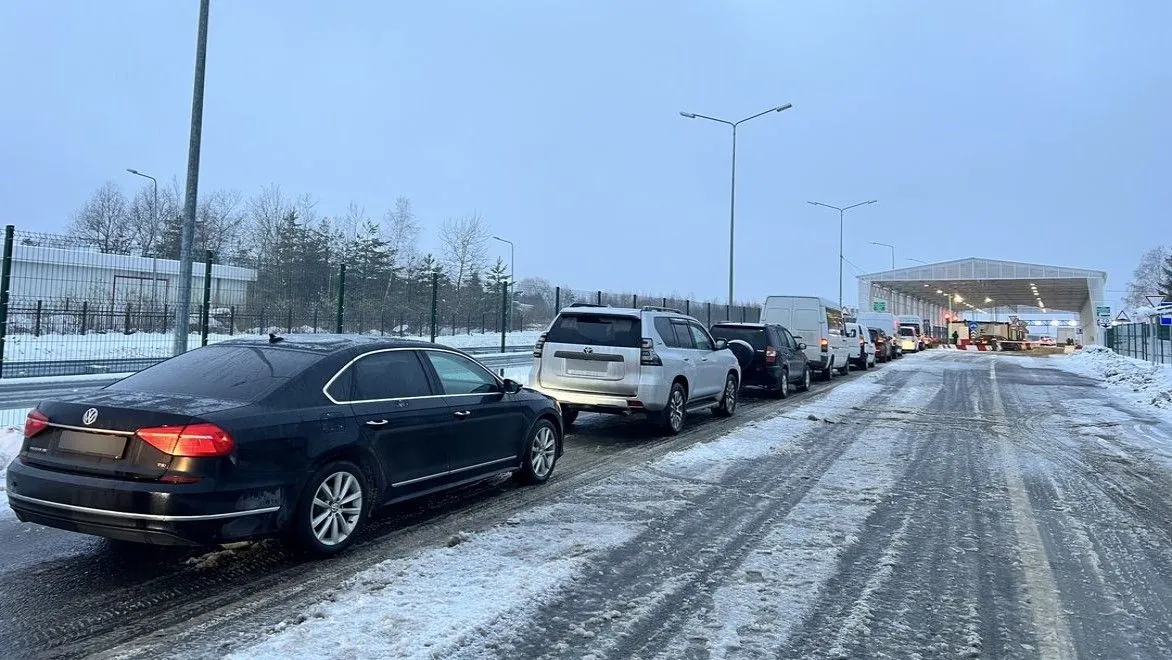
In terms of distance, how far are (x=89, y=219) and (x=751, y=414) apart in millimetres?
56696

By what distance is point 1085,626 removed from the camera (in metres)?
4.15

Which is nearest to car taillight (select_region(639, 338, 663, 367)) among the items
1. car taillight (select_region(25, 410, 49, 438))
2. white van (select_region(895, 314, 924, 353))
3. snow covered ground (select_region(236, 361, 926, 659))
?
snow covered ground (select_region(236, 361, 926, 659))

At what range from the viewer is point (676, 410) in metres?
11.0

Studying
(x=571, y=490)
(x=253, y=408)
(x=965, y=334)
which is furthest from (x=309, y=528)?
(x=965, y=334)

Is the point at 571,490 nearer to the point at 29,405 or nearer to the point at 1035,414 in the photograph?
the point at 29,405

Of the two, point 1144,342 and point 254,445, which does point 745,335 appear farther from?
point 1144,342

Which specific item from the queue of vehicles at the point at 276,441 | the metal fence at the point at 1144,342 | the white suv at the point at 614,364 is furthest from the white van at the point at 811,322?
the queue of vehicles at the point at 276,441

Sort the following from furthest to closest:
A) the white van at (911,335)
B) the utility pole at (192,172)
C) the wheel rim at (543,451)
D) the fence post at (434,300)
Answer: the white van at (911,335), the fence post at (434,300), the utility pole at (192,172), the wheel rim at (543,451)

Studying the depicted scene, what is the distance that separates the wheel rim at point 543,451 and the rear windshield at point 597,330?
282 centimetres

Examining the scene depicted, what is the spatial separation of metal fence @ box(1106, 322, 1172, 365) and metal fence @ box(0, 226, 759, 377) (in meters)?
26.5

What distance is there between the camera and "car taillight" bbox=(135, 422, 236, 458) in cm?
433

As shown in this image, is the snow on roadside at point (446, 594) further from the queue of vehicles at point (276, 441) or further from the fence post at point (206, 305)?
the fence post at point (206, 305)

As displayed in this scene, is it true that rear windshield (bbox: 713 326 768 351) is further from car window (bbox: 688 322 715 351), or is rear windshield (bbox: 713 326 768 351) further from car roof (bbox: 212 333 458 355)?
car roof (bbox: 212 333 458 355)

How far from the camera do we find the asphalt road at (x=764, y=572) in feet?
12.7
